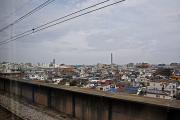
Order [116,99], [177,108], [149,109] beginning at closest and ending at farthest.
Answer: [177,108]
[149,109]
[116,99]

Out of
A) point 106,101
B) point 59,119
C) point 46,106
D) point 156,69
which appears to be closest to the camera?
point 106,101

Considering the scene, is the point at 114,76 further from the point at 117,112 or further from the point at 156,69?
the point at 117,112

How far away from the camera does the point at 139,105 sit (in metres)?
8.86

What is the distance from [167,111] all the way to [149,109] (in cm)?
77

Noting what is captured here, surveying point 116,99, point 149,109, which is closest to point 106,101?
point 116,99

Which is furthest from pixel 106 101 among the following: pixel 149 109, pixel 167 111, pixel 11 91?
pixel 11 91

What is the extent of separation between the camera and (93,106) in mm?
11406

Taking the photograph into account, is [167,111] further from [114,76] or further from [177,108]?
[114,76]

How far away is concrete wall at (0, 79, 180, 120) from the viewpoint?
8.37m

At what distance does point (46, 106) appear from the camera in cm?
1644

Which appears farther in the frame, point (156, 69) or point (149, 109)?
point (156, 69)

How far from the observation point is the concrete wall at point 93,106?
837 centimetres

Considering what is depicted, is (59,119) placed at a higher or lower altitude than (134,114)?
lower

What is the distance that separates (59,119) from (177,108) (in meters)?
6.74
